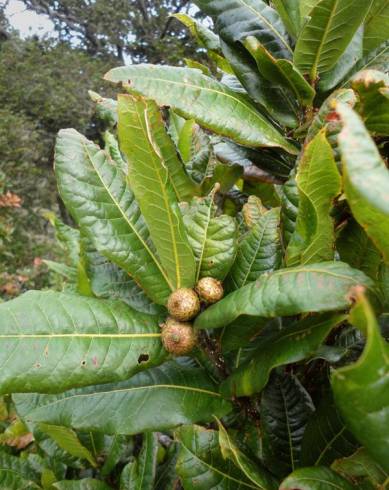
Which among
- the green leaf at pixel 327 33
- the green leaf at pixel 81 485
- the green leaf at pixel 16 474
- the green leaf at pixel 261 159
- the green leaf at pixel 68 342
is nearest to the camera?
the green leaf at pixel 68 342

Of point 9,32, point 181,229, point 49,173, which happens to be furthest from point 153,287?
point 9,32

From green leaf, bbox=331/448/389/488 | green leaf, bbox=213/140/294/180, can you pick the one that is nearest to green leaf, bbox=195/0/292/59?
green leaf, bbox=213/140/294/180

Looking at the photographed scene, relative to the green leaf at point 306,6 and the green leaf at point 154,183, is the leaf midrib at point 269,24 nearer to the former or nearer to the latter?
the green leaf at point 306,6

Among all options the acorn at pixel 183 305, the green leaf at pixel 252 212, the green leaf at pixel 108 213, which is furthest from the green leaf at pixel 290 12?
the acorn at pixel 183 305

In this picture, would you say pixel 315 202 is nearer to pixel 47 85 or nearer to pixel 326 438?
pixel 326 438

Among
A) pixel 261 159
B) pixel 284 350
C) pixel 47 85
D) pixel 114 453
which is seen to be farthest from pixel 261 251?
pixel 47 85

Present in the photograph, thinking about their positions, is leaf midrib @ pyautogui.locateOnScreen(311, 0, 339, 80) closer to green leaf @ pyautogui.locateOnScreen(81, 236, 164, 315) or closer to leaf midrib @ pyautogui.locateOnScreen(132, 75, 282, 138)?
leaf midrib @ pyautogui.locateOnScreen(132, 75, 282, 138)
